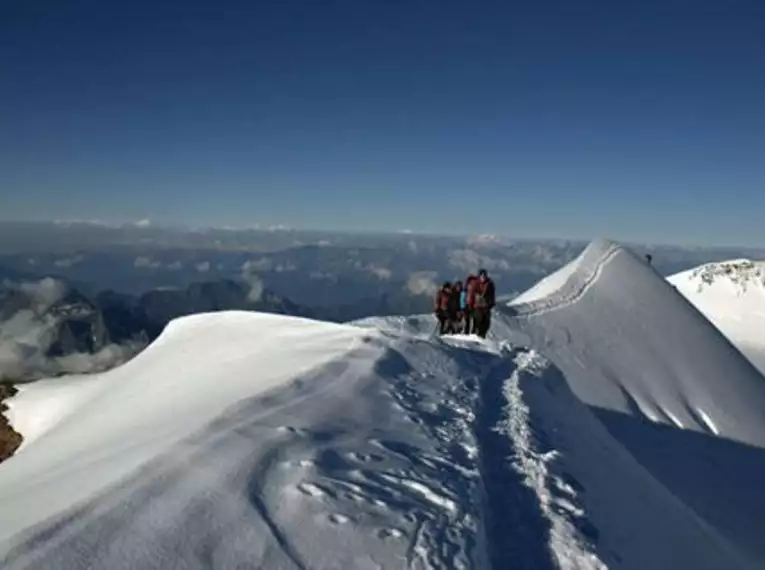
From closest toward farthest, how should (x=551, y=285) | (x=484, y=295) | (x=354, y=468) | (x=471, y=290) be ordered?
1. (x=354, y=468)
2. (x=484, y=295)
3. (x=471, y=290)
4. (x=551, y=285)

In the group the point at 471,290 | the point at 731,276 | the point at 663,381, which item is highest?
the point at 471,290

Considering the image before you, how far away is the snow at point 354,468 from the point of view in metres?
5.93

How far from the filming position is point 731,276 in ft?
230

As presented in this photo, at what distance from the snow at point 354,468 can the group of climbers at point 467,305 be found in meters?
2.44

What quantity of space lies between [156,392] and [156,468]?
860 centimetres

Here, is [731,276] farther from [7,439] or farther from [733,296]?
[7,439]

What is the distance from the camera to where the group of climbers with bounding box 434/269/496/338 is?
2090 cm

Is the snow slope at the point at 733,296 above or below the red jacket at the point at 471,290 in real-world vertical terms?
below

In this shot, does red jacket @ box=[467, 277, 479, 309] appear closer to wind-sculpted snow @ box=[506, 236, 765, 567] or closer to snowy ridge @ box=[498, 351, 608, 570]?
wind-sculpted snow @ box=[506, 236, 765, 567]

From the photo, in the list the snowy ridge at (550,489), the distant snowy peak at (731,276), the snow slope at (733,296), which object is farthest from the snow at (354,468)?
the distant snowy peak at (731,276)

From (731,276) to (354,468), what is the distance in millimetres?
72102

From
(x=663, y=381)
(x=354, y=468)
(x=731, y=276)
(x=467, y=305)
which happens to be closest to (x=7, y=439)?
(x=467, y=305)

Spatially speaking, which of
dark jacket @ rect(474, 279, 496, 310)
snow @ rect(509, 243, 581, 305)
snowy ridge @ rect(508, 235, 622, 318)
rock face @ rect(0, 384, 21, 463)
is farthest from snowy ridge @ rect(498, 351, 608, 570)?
snow @ rect(509, 243, 581, 305)

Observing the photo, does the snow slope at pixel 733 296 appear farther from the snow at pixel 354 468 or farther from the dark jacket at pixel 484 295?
the snow at pixel 354 468
